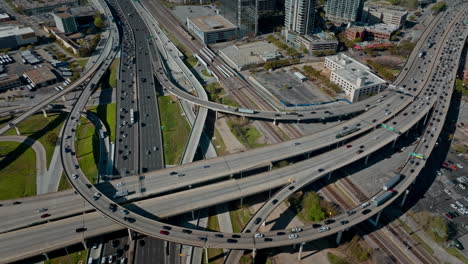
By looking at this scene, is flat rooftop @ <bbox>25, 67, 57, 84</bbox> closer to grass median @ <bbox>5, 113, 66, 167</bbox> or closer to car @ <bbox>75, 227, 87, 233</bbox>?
grass median @ <bbox>5, 113, 66, 167</bbox>

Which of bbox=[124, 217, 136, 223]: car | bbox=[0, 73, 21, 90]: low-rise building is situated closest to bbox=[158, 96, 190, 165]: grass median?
bbox=[124, 217, 136, 223]: car

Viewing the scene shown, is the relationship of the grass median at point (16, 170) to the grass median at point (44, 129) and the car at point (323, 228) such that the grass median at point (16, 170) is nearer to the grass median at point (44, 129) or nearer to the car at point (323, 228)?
the grass median at point (44, 129)

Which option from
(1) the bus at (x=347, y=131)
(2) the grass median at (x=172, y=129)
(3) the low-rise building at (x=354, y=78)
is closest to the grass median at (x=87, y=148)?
(2) the grass median at (x=172, y=129)

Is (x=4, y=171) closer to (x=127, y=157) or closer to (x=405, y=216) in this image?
(x=127, y=157)

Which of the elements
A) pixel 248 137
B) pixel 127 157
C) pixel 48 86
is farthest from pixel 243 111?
pixel 48 86

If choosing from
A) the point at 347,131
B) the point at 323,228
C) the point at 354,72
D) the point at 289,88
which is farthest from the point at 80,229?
the point at 354,72

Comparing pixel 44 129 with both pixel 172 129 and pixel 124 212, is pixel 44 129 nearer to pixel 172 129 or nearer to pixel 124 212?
pixel 172 129
